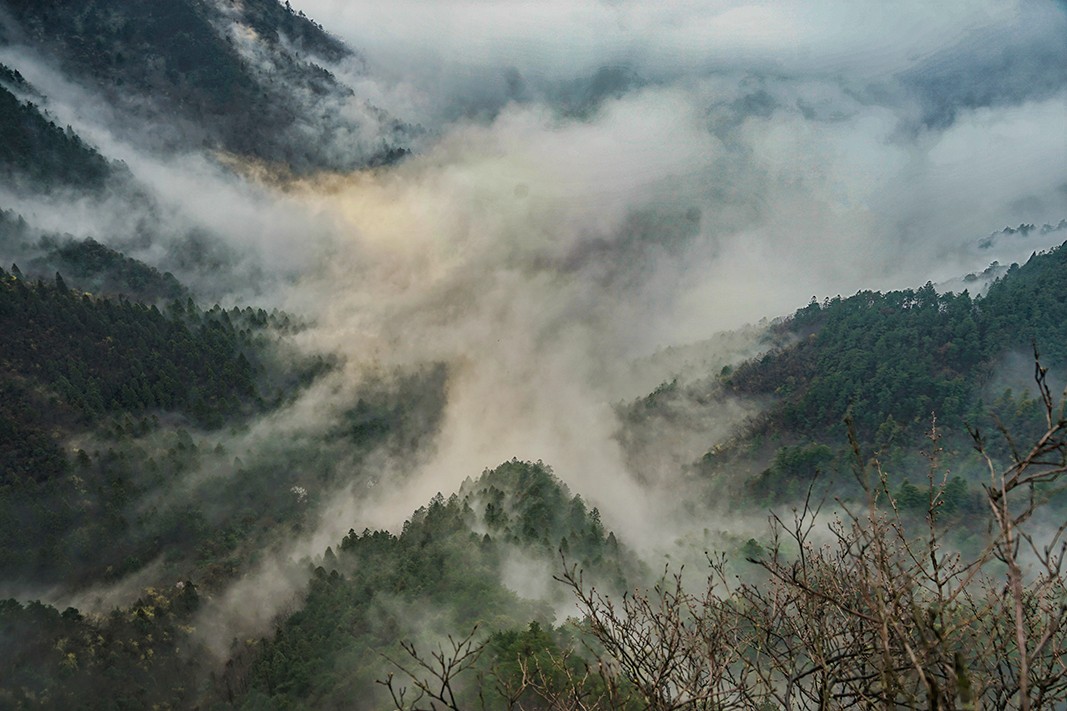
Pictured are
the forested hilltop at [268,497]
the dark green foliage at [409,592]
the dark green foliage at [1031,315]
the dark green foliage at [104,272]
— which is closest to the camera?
the dark green foliage at [409,592]

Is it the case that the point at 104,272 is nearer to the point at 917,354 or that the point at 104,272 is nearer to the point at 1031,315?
the point at 917,354

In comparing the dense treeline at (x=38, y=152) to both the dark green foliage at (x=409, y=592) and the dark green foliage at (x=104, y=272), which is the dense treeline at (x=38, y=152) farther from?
the dark green foliage at (x=409, y=592)

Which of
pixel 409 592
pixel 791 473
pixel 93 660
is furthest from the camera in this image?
pixel 791 473

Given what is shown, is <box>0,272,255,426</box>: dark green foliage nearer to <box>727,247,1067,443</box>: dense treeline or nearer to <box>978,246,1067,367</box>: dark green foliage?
<box>727,247,1067,443</box>: dense treeline

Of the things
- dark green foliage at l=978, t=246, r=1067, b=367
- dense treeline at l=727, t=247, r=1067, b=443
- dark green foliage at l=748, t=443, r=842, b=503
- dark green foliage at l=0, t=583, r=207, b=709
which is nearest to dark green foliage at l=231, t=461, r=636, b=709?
dark green foliage at l=0, t=583, r=207, b=709

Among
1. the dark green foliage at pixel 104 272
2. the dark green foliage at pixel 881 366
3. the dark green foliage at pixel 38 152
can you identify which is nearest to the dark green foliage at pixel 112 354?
the dark green foliage at pixel 104 272

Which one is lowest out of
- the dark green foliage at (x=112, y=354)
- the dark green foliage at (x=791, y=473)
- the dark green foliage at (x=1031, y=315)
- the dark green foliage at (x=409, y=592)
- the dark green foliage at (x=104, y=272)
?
the dark green foliage at (x=409, y=592)

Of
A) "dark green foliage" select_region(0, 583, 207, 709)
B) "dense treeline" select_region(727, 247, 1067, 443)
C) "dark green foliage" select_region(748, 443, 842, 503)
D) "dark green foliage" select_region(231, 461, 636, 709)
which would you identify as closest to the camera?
"dark green foliage" select_region(231, 461, 636, 709)

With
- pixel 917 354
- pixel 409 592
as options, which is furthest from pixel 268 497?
pixel 917 354

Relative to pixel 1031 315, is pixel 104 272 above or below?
above
